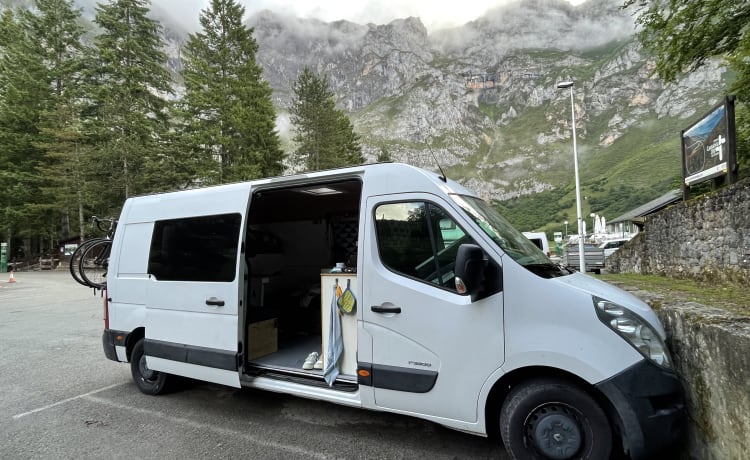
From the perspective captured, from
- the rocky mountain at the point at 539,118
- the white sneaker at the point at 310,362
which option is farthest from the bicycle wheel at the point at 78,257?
the rocky mountain at the point at 539,118

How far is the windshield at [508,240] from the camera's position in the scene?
120 inches

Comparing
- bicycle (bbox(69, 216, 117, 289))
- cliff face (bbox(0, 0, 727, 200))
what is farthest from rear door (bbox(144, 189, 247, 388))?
cliff face (bbox(0, 0, 727, 200))

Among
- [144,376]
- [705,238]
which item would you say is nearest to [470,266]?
[144,376]

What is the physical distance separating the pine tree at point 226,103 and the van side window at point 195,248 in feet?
72.6

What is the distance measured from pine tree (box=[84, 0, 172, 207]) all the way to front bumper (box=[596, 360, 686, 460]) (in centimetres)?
3144

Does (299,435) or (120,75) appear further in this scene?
(120,75)

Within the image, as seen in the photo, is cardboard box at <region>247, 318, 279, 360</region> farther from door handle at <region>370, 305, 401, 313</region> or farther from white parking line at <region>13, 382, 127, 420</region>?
white parking line at <region>13, 382, 127, 420</region>

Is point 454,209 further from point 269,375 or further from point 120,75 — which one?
point 120,75

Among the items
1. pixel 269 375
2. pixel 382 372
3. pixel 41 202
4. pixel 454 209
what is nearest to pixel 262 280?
pixel 269 375

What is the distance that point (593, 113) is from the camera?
5876 inches

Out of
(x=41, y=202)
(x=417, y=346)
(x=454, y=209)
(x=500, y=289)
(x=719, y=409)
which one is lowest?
(x=719, y=409)

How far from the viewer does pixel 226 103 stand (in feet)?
88.5

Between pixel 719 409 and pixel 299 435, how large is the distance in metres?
3.35

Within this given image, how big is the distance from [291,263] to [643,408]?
598 centimetres
